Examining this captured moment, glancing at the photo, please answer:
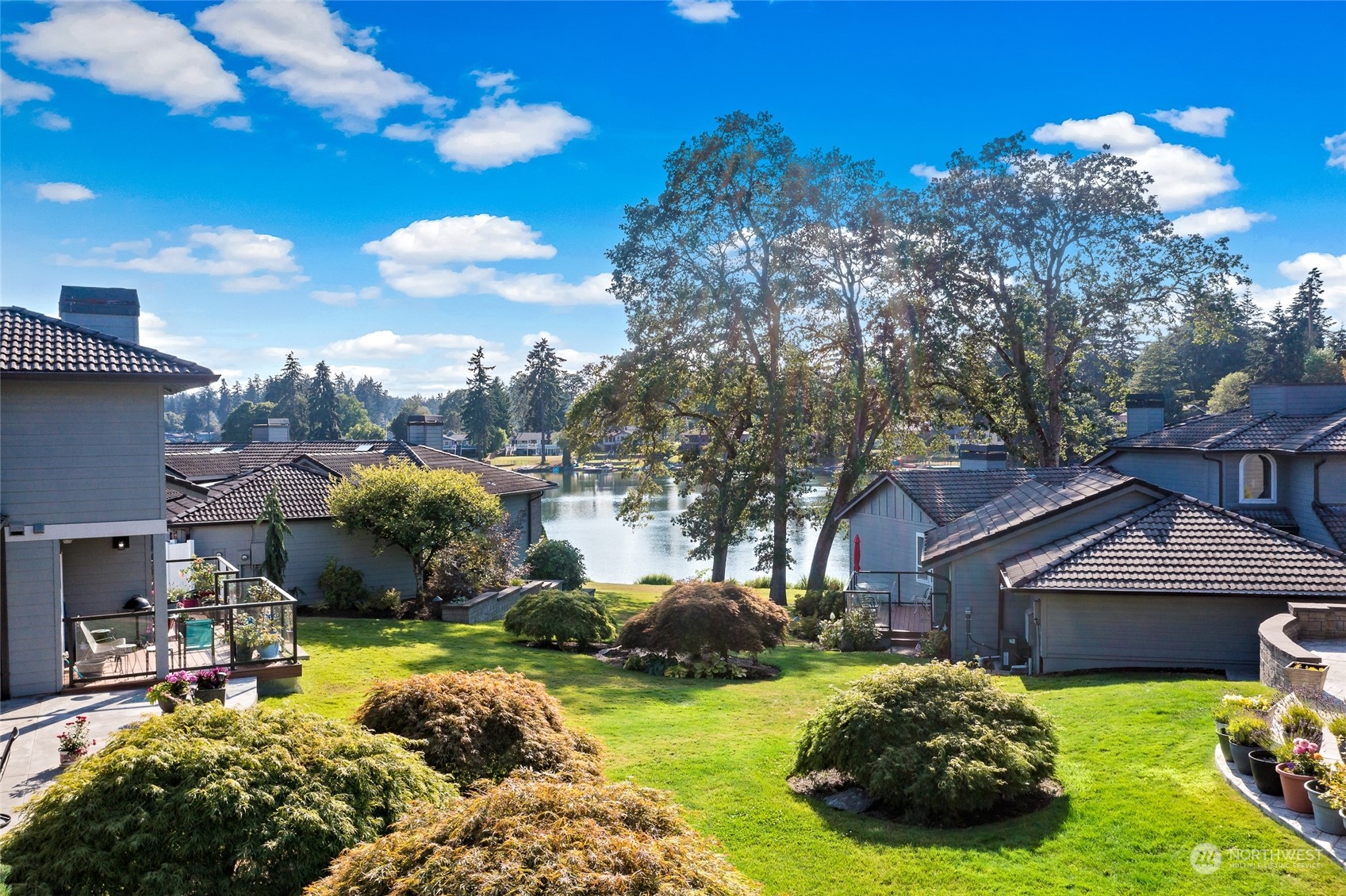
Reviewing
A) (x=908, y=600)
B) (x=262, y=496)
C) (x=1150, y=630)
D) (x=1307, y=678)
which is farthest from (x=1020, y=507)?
(x=262, y=496)

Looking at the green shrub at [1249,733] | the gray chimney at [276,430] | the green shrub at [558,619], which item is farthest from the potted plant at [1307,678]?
the gray chimney at [276,430]

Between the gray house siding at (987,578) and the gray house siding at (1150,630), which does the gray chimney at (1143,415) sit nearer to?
the gray house siding at (987,578)

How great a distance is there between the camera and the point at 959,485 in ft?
82.0

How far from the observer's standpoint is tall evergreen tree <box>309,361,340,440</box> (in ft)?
331

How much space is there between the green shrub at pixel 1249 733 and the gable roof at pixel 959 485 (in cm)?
1478

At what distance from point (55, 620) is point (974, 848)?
12.9 metres

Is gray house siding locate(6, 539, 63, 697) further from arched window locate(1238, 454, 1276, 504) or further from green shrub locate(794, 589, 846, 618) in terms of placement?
Result: arched window locate(1238, 454, 1276, 504)

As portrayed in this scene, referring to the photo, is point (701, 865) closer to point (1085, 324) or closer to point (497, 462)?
point (1085, 324)

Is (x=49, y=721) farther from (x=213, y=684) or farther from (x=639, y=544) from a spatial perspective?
(x=639, y=544)

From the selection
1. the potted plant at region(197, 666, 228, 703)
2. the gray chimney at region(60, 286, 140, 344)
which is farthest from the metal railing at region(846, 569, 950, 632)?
the gray chimney at region(60, 286, 140, 344)

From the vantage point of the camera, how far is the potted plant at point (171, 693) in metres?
10.5

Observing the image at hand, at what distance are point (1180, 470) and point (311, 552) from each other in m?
26.4

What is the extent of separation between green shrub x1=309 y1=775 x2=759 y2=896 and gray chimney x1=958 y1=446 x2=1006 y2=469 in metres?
29.9

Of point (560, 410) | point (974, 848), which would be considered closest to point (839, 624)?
point (974, 848)
